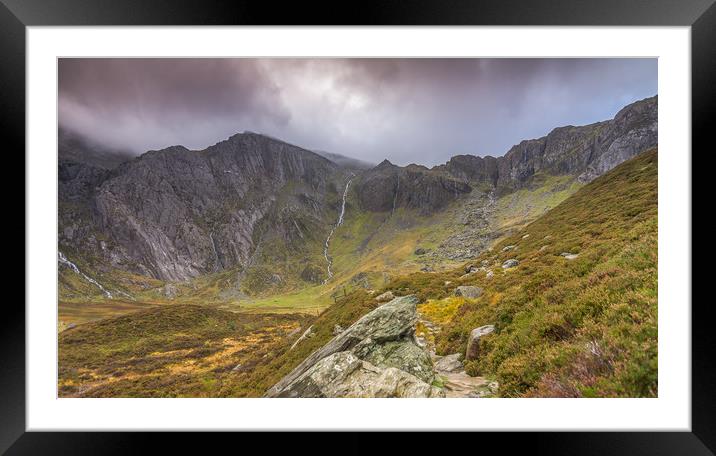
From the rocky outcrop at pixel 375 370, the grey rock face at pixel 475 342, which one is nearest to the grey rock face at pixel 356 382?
the rocky outcrop at pixel 375 370

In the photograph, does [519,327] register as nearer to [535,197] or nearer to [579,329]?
[579,329]

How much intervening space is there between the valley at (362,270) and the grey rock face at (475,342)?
2.5 inches

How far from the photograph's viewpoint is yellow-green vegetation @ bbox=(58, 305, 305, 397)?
13914mm

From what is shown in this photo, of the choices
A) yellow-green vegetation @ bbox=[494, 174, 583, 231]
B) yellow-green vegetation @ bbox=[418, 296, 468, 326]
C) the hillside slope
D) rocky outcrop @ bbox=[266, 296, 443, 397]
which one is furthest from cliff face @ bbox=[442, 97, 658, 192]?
rocky outcrop @ bbox=[266, 296, 443, 397]

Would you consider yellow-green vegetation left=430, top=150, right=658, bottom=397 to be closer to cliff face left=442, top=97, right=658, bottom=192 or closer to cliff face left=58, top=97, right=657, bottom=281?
cliff face left=58, top=97, right=657, bottom=281

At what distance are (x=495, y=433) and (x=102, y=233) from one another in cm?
16344

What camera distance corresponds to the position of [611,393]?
3.15 meters

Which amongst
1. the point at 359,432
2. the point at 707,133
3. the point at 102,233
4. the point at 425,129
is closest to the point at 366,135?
the point at 425,129

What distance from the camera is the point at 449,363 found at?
5.90 m

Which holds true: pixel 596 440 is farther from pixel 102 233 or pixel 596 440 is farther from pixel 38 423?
pixel 102 233

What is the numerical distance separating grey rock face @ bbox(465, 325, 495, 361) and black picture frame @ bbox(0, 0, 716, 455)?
1435mm
